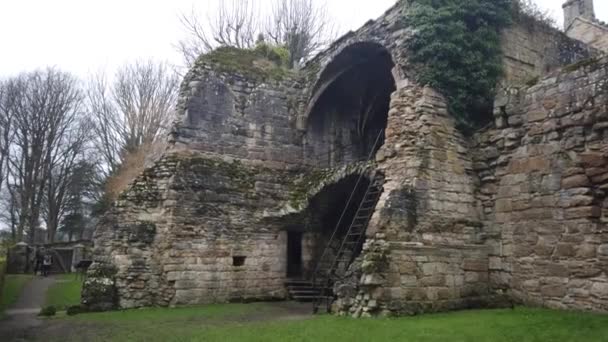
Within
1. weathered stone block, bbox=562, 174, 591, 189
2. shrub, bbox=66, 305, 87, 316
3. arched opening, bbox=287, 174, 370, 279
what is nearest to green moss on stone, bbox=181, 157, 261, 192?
arched opening, bbox=287, 174, 370, 279

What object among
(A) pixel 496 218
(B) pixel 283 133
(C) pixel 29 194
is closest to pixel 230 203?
(B) pixel 283 133

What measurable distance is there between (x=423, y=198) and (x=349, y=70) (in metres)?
5.82

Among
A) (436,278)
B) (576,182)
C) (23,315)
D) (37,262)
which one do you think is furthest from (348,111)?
(37,262)

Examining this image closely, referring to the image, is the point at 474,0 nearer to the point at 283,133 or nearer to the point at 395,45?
the point at 395,45

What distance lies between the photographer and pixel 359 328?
700cm

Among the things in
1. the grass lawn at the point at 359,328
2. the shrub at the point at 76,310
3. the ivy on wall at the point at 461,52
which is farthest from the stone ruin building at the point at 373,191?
the grass lawn at the point at 359,328

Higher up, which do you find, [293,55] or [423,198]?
[293,55]

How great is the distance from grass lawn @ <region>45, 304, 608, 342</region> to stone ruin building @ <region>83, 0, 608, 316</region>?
756 millimetres

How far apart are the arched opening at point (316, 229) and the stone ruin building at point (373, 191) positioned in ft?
0.14

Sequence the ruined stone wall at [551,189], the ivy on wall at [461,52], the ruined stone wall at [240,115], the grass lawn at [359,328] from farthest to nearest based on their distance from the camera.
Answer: the ruined stone wall at [240,115]
the ivy on wall at [461,52]
the ruined stone wall at [551,189]
the grass lawn at [359,328]

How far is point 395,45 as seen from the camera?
10.6 meters

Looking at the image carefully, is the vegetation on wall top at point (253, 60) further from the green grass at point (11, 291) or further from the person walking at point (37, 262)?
the person walking at point (37, 262)

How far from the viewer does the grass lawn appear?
6166 mm

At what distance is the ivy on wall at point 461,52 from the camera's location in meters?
9.78
